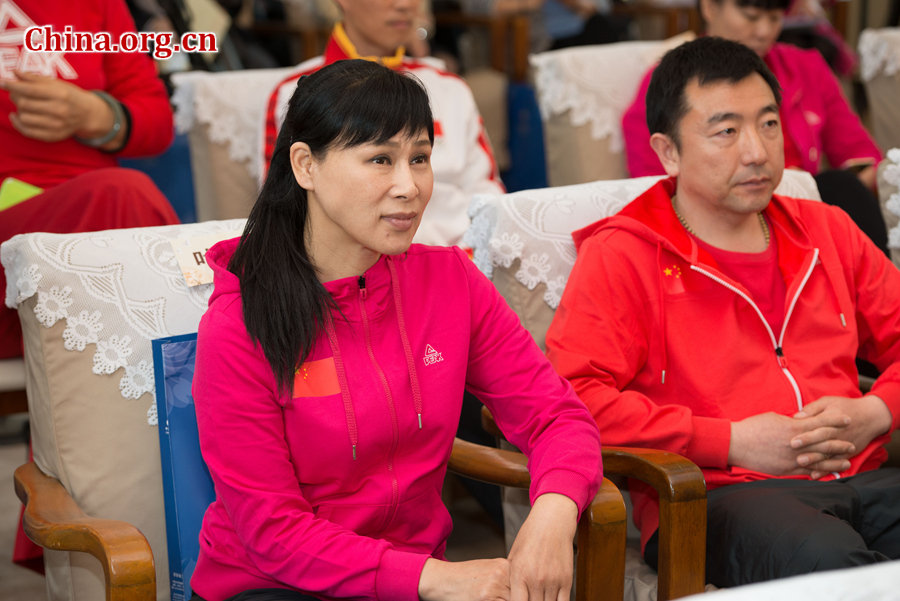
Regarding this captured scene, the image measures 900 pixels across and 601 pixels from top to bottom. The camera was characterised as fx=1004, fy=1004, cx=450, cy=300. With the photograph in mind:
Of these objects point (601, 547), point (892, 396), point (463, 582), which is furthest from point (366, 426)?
point (892, 396)

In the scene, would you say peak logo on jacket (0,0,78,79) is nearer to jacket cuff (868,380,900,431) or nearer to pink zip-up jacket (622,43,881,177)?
pink zip-up jacket (622,43,881,177)

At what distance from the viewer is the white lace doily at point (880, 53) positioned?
3352mm

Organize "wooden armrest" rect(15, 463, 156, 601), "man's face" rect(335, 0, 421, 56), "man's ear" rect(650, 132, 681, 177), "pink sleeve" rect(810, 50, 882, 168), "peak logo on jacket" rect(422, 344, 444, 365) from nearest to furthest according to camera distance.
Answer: "wooden armrest" rect(15, 463, 156, 601), "peak logo on jacket" rect(422, 344, 444, 365), "man's ear" rect(650, 132, 681, 177), "man's face" rect(335, 0, 421, 56), "pink sleeve" rect(810, 50, 882, 168)

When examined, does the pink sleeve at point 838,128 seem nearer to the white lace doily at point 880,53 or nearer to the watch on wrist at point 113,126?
the white lace doily at point 880,53

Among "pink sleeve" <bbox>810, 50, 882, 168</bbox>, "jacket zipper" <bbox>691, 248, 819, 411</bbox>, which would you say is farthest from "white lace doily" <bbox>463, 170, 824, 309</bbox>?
"pink sleeve" <bbox>810, 50, 882, 168</bbox>

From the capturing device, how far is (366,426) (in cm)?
137

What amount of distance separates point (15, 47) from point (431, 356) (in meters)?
1.32

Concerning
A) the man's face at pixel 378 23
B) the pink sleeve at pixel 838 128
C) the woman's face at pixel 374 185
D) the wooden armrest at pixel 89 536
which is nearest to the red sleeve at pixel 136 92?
the man's face at pixel 378 23

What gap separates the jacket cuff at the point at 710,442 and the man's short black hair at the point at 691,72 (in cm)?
54

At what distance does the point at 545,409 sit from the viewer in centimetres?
148

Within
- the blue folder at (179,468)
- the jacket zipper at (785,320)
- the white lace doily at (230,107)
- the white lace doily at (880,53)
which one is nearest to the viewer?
the blue folder at (179,468)

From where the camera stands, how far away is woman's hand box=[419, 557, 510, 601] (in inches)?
49.2

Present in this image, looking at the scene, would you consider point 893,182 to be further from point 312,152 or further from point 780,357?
point 312,152

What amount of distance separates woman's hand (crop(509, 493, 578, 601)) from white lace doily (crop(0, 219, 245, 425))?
0.67 metres
